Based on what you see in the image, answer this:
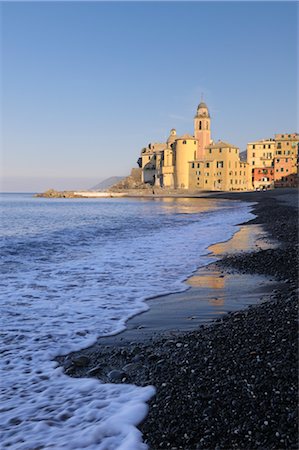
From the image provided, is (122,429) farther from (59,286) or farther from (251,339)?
(59,286)

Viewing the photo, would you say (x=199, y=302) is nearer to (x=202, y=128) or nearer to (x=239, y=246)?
(x=239, y=246)

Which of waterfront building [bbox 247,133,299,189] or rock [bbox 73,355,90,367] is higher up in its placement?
waterfront building [bbox 247,133,299,189]

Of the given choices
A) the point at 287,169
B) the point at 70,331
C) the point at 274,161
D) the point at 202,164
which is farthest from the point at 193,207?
the point at 202,164

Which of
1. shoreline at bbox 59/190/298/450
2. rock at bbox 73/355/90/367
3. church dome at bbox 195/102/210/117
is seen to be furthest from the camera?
church dome at bbox 195/102/210/117

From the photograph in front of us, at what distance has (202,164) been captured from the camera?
327 ft

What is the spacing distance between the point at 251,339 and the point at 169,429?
1.65 metres

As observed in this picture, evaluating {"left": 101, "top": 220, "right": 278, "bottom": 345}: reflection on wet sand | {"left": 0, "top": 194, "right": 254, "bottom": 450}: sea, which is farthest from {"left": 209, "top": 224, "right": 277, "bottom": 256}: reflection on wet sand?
{"left": 101, "top": 220, "right": 278, "bottom": 345}: reflection on wet sand

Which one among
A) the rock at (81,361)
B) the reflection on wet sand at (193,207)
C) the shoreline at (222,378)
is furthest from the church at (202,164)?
the rock at (81,361)

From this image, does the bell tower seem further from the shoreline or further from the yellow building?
the shoreline

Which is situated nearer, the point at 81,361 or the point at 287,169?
the point at 81,361

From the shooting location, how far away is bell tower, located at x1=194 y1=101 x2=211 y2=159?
105375 millimetres

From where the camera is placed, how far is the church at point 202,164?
97688mm

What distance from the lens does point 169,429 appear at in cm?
287

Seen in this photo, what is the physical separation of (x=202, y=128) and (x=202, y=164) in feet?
43.6
